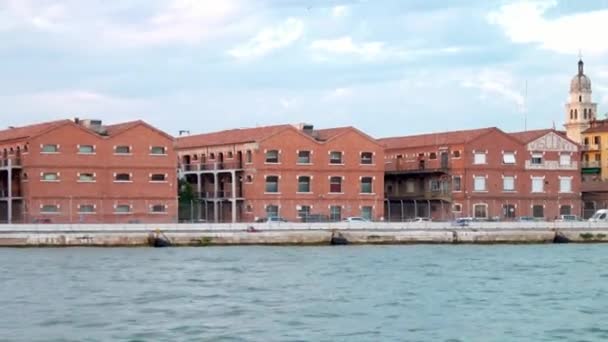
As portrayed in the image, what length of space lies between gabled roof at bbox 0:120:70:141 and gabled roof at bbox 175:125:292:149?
11.5m

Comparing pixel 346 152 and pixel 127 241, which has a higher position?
pixel 346 152

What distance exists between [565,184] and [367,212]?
58.8 feet

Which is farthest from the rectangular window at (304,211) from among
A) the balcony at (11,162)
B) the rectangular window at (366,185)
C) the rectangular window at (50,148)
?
the balcony at (11,162)

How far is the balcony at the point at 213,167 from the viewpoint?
9423 cm

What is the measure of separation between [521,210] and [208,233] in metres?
35.3

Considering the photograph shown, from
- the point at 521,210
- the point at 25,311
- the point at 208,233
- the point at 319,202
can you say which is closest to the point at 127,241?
the point at 208,233

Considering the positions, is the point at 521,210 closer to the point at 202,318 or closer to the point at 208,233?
the point at 208,233

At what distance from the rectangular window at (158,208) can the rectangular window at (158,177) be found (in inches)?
71.5

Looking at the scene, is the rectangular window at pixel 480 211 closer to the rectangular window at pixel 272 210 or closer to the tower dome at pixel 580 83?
the rectangular window at pixel 272 210

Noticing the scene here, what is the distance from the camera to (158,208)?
292 ft

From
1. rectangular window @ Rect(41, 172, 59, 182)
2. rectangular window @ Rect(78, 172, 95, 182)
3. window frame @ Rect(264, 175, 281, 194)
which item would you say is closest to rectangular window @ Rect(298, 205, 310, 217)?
window frame @ Rect(264, 175, 281, 194)

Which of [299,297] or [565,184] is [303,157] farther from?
[299,297]

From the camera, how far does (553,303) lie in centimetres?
4044

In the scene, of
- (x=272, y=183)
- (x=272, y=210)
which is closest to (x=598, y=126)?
(x=272, y=183)
